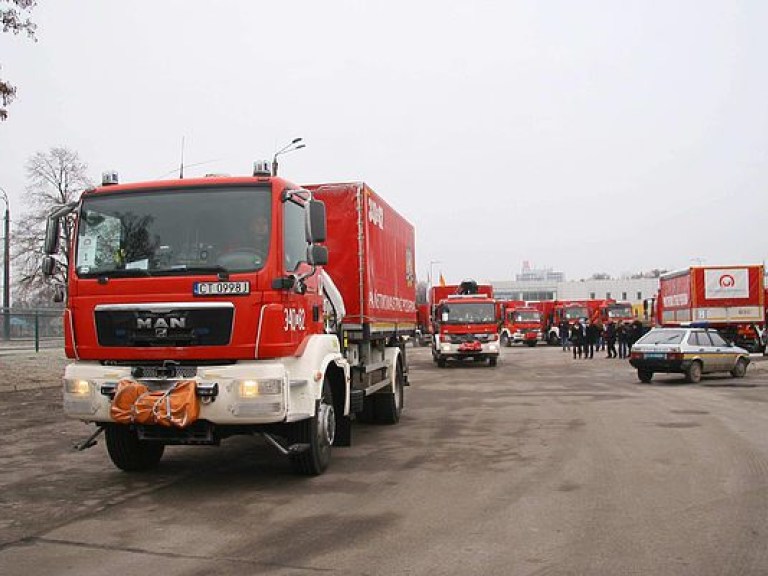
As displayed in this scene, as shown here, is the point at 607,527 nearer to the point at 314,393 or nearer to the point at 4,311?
the point at 314,393

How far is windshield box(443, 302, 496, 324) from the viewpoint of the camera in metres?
27.9

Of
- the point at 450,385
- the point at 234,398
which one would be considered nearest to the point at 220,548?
the point at 234,398

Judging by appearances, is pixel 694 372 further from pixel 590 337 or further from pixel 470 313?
pixel 590 337

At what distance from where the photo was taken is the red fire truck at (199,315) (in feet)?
22.8

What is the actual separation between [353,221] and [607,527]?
556cm

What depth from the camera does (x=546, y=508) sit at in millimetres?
6578

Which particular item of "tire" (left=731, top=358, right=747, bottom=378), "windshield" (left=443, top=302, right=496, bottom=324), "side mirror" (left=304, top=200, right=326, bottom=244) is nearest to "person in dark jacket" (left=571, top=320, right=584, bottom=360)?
"windshield" (left=443, top=302, right=496, bottom=324)

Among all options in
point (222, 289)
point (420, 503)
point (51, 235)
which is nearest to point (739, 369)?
point (420, 503)

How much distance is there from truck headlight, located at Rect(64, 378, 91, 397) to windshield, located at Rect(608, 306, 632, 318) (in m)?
42.2

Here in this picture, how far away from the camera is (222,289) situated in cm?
697

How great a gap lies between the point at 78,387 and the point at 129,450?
1.31 meters

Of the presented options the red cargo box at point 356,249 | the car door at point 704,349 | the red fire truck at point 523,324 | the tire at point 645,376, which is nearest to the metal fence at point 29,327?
the red cargo box at point 356,249

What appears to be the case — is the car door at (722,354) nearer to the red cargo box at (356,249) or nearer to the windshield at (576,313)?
the red cargo box at (356,249)

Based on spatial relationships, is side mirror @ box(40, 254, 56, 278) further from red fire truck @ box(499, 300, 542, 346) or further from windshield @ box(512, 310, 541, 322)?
windshield @ box(512, 310, 541, 322)
